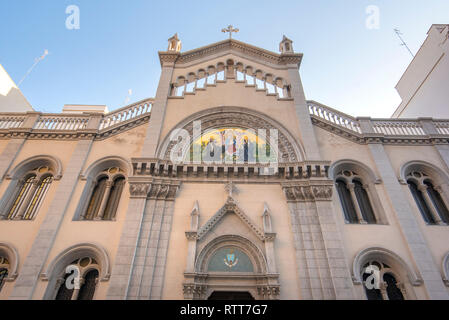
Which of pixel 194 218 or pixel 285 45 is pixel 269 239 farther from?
pixel 285 45

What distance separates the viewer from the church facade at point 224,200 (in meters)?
10.9

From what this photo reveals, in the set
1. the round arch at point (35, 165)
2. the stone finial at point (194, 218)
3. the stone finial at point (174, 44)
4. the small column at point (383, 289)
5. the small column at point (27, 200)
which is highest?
the stone finial at point (174, 44)

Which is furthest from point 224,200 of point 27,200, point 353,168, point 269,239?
point 27,200

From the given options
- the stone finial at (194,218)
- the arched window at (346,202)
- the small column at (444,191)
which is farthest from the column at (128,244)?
the small column at (444,191)

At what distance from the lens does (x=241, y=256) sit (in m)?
Answer: 11.8

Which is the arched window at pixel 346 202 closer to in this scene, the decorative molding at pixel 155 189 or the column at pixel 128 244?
the decorative molding at pixel 155 189

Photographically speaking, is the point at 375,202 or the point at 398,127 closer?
the point at 375,202

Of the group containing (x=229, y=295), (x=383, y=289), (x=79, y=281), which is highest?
(x=79, y=281)

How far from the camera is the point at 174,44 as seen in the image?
20.1m

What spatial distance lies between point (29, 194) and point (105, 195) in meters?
4.00

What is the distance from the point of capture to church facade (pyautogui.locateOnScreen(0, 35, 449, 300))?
35.9 ft

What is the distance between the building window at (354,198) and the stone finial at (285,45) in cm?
1043

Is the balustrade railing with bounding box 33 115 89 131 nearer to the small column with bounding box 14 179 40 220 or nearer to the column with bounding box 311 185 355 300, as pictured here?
the small column with bounding box 14 179 40 220
